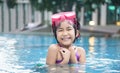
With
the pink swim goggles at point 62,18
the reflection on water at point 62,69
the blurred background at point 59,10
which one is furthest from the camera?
the blurred background at point 59,10

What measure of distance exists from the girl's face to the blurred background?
20071 millimetres

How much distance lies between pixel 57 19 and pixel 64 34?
301mm

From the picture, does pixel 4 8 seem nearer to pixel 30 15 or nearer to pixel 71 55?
pixel 30 15

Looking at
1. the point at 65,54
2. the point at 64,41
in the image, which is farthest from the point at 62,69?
the point at 64,41

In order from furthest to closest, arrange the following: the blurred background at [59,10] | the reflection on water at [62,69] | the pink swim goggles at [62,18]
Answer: the blurred background at [59,10] < the pink swim goggles at [62,18] < the reflection on water at [62,69]

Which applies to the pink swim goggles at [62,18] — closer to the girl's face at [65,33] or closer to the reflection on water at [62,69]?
the girl's face at [65,33]

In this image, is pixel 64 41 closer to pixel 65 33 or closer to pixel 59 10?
pixel 65 33

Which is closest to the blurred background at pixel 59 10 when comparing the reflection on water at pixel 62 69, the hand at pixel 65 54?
the reflection on water at pixel 62 69

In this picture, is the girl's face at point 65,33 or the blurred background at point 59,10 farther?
the blurred background at point 59,10

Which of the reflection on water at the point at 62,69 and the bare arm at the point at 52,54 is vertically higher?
the bare arm at the point at 52,54

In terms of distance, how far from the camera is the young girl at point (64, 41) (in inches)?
263

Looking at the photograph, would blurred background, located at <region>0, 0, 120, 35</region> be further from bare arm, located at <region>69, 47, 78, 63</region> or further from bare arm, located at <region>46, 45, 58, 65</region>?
bare arm, located at <region>46, 45, 58, 65</region>

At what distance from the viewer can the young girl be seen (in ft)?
21.9

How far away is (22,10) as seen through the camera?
53.0 metres
